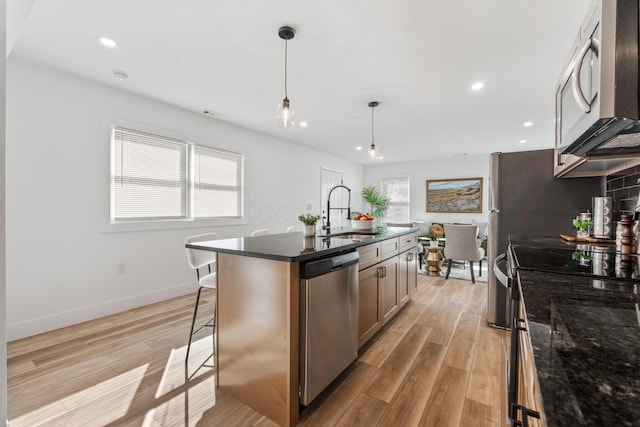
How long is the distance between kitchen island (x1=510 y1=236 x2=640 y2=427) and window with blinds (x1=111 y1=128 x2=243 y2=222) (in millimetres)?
3670

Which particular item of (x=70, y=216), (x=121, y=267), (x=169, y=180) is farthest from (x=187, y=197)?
(x=70, y=216)

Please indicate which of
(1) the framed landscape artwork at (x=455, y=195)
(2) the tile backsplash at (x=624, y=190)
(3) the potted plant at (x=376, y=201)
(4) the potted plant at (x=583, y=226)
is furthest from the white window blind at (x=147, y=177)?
(1) the framed landscape artwork at (x=455, y=195)

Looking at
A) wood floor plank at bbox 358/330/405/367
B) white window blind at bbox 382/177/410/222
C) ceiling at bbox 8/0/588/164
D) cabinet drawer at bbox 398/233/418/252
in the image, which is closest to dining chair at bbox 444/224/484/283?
cabinet drawer at bbox 398/233/418/252

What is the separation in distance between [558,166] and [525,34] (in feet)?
3.34

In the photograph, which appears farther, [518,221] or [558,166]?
[518,221]

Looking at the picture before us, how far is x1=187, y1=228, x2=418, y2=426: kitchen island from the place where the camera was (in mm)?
1494

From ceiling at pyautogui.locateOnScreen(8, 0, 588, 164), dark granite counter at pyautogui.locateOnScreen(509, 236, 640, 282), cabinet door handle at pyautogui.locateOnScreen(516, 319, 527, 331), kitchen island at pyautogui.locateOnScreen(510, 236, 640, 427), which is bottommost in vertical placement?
cabinet door handle at pyautogui.locateOnScreen(516, 319, 527, 331)

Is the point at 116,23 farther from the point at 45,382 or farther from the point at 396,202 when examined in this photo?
the point at 396,202

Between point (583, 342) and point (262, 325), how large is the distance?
1.39m

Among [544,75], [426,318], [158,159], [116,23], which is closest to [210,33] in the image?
[116,23]

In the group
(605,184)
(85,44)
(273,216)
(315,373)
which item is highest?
(85,44)

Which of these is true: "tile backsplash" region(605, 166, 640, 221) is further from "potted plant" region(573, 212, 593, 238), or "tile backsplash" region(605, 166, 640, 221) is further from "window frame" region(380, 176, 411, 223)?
"window frame" region(380, 176, 411, 223)

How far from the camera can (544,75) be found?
2.72 metres

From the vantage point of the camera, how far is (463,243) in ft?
14.7
